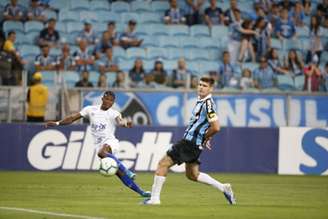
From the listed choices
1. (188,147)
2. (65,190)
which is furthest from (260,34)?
(188,147)

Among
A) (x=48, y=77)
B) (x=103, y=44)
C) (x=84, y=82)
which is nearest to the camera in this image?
(x=84, y=82)

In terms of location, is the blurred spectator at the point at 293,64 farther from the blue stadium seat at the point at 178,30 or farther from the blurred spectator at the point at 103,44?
the blurred spectator at the point at 103,44

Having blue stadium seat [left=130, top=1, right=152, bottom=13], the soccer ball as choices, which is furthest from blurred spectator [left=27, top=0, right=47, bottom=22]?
the soccer ball

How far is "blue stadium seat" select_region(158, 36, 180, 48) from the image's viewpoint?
2866 centimetres

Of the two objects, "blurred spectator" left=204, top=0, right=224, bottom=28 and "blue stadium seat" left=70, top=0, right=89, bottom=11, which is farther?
"blurred spectator" left=204, top=0, right=224, bottom=28

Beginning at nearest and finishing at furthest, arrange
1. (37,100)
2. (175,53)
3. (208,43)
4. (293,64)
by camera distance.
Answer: (37,100) < (293,64) < (175,53) < (208,43)

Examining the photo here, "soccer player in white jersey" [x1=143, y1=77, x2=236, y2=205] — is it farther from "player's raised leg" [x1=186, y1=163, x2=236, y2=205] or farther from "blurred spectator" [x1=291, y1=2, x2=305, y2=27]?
"blurred spectator" [x1=291, y1=2, x2=305, y2=27]

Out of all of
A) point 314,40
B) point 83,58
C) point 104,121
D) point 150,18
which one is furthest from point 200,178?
point 314,40

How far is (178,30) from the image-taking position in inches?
1145

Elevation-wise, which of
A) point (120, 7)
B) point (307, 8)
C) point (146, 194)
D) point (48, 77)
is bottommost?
point (146, 194)

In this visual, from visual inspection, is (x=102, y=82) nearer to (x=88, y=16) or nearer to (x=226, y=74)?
(x=226, y=74)

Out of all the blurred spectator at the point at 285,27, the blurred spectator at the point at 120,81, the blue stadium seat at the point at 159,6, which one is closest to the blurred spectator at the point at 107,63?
the blurred spectator at the point at 120,81

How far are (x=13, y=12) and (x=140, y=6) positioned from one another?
4.08 meters

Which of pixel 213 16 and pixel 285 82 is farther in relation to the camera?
pixel 213 16
